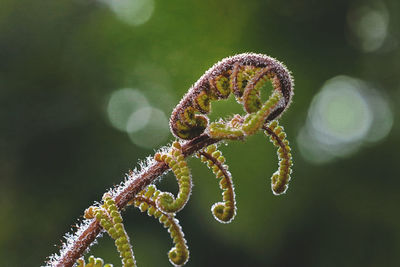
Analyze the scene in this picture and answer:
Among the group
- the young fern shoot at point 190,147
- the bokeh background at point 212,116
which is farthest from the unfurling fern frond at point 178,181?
the bokeh background at point 212,116

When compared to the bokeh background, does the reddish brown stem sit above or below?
below

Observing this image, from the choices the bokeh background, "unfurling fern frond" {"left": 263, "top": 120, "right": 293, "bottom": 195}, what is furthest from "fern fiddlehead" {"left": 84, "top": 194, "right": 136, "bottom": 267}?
the bokeh background

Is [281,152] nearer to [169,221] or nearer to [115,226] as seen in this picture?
[169,221]

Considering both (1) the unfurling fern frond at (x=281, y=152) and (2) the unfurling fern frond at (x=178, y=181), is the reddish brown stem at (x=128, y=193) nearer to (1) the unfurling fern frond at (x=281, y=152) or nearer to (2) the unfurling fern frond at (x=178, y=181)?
(2) the unfurling fern frond at (x=178, y=181)

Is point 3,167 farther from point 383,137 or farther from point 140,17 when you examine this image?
point 383,137

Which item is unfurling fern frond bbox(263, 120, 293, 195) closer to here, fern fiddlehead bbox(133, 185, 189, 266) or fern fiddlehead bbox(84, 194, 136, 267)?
fern fiddlehead bbox(133, 185, 189, 266)

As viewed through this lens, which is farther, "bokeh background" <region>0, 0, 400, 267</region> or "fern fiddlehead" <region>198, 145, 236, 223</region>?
"bokeh background" <region>0, 0, 400, 267</region>
